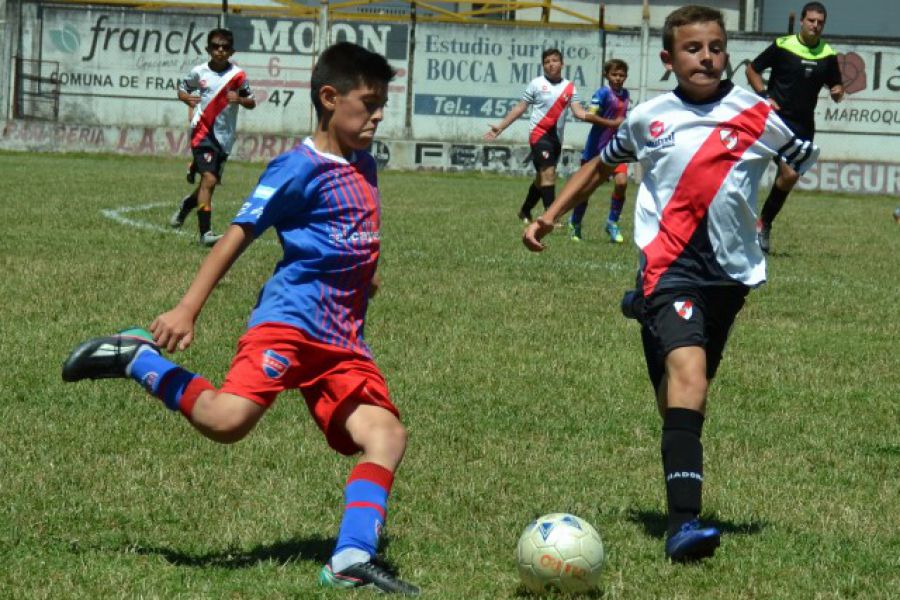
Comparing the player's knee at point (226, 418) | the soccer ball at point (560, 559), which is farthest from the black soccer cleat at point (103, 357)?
the soccer ball at point (560, 559)

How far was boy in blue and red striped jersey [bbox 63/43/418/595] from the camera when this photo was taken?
3.92 metres

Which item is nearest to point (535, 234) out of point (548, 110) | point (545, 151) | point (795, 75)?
point (795, 75)

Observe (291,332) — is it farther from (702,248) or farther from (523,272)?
(523,272)

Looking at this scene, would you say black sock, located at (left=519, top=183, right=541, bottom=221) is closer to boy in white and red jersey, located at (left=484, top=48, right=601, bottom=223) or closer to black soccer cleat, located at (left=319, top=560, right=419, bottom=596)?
boy in white and red jersey, located at (left=484, top=48, right=601, bottom=223)

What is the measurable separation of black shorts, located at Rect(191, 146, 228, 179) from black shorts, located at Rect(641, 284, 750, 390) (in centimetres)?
887

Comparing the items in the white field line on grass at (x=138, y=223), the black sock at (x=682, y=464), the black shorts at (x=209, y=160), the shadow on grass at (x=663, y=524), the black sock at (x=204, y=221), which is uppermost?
the black shorts at (x=209, y=160)

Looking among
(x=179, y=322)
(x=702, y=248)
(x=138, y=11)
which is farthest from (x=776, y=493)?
(x=138, y=11)

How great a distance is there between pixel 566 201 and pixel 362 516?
1440mm

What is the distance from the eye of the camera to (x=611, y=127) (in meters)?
14.8

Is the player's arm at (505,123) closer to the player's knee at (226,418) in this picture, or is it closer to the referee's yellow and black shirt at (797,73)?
the referee's yellow and black shirt at (797,73)

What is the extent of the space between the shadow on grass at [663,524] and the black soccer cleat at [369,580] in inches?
40.4

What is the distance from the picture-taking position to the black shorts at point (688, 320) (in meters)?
4.42

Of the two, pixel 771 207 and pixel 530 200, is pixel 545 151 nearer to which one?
pixel 530 200

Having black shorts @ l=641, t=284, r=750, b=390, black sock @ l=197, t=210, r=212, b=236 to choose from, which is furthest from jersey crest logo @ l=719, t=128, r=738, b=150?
black sock @ l=197, t=210, r=212, b=236
